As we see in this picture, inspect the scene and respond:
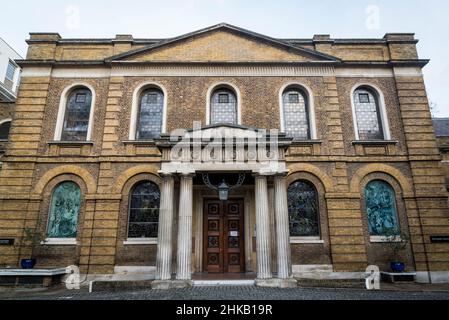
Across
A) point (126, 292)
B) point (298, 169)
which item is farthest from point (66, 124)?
point (298, 169)

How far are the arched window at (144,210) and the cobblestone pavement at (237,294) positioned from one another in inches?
119

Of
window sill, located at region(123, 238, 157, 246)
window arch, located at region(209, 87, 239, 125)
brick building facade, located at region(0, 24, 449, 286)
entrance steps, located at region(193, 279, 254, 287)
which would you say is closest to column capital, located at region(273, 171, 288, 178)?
brick building facade, located at region(0, 24, 449, 286)

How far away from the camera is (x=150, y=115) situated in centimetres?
1360

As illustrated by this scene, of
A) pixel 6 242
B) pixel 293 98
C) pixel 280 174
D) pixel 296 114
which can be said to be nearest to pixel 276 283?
pixel 280 174

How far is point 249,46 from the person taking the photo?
14.3m

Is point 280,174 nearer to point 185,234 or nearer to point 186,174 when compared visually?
point 186,174

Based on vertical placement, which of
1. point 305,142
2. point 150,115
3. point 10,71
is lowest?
point 305,142

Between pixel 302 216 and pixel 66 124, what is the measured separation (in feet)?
37.4

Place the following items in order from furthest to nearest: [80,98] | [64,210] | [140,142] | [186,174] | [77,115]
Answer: [80,98], [77,115], [140,142], [64,210], [186,174]

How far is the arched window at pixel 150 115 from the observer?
13.3 metres

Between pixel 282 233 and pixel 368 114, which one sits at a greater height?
pixel 368 114

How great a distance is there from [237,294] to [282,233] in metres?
2.73

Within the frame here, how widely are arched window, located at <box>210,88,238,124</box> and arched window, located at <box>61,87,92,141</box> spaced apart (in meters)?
5.81
